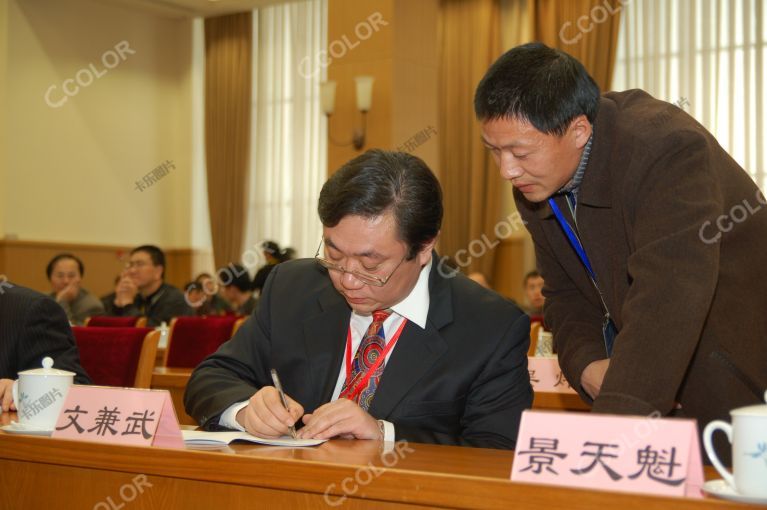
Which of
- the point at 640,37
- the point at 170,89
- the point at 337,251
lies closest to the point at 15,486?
the point at 337,251

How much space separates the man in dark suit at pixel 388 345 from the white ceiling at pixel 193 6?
9.14 meters

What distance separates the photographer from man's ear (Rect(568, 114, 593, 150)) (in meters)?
1.59

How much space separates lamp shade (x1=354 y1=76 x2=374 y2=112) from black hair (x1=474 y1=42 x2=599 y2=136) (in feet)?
17.8

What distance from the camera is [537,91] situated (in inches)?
60.8

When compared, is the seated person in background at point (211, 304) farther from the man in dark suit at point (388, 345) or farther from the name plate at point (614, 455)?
the name plate at point (614, 455)

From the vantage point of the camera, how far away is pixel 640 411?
131cm

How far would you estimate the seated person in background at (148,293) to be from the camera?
6613mm

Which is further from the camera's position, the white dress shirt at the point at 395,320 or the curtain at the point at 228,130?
the curtain at the point at 228,130

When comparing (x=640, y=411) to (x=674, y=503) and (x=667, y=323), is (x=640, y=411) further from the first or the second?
(x=674, y=503)

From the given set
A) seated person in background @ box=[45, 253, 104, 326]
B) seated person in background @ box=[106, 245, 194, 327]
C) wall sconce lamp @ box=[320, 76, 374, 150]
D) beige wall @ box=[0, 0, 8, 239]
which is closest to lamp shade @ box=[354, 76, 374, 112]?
wall sconce lamp @ box=[320, 76, 374, 150]

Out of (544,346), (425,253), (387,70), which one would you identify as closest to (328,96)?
(387,70)

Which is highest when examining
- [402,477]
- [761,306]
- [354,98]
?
[354,98]

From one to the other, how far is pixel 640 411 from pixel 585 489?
10.5 inches

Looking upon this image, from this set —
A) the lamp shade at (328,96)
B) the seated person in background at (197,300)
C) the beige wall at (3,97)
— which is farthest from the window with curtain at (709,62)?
the beige wall at (3,97)
